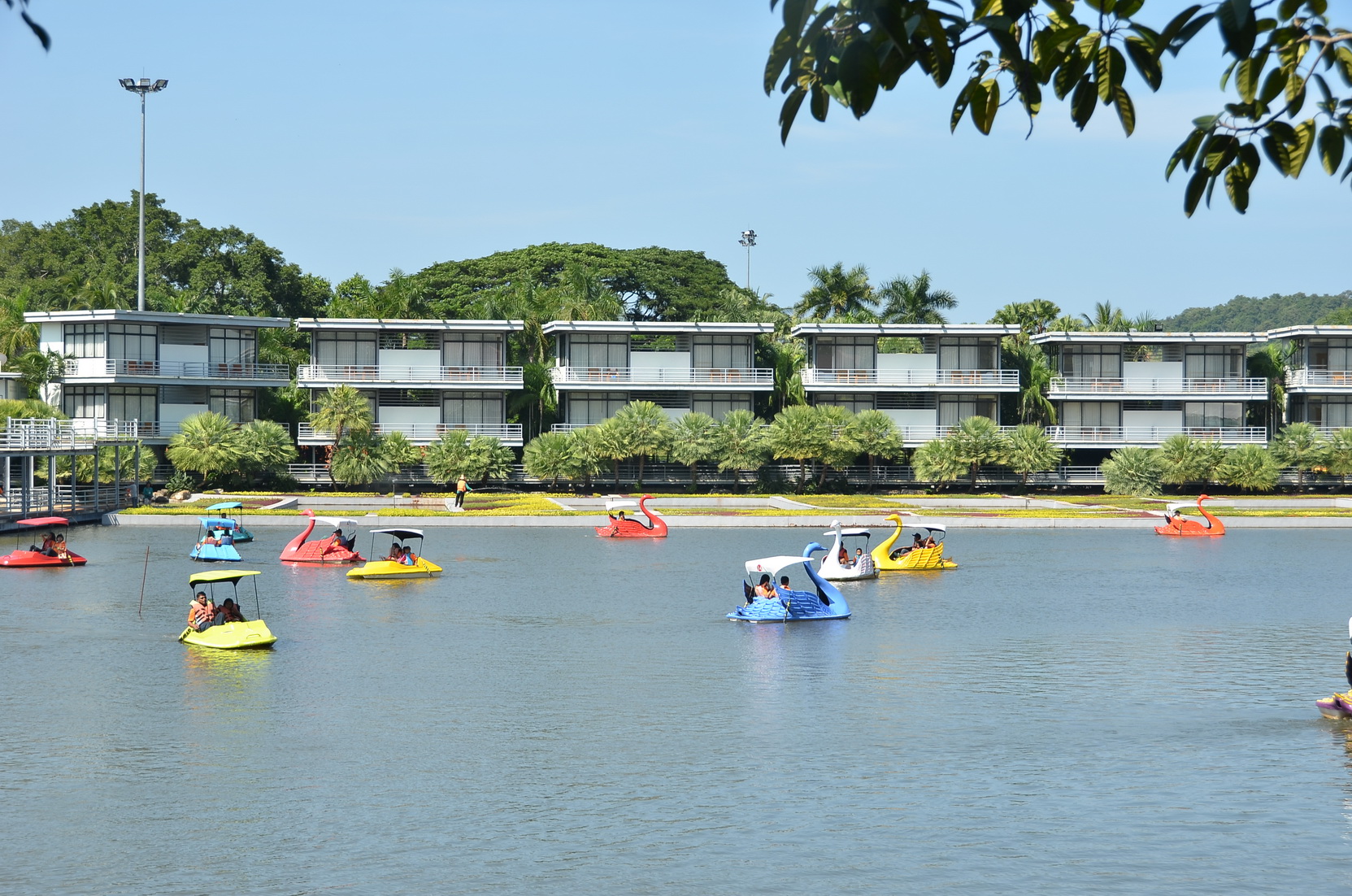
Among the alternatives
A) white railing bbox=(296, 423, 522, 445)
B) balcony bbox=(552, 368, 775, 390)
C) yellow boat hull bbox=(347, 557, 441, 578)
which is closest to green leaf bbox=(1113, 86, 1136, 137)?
yellow boat hull bbox=(347, 557, 441, 578)

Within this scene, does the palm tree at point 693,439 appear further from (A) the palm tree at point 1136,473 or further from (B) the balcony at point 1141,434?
(A) the palm tree at point 1136,473

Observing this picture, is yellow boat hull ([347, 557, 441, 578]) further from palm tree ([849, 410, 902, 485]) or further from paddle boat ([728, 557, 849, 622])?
palm tree ([849, 410, 902, 485])

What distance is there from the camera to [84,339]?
76.9 metres

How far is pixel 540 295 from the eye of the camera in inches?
3716

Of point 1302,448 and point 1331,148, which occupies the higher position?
point 1331,148

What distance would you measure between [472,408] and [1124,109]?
77.9 meters

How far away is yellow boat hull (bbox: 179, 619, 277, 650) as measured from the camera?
3041 cm

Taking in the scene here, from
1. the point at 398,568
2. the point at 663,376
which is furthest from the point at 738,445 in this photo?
the point at 398,568

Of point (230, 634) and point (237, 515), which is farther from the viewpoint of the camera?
point (237, 515)

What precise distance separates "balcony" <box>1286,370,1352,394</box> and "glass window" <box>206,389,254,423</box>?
64.2 meters

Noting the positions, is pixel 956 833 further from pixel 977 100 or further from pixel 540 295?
pixel 540 295

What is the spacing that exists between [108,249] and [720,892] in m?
108

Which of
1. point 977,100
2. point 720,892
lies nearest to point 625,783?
point 720,892

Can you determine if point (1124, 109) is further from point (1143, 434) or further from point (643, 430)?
point (1143, 434)
